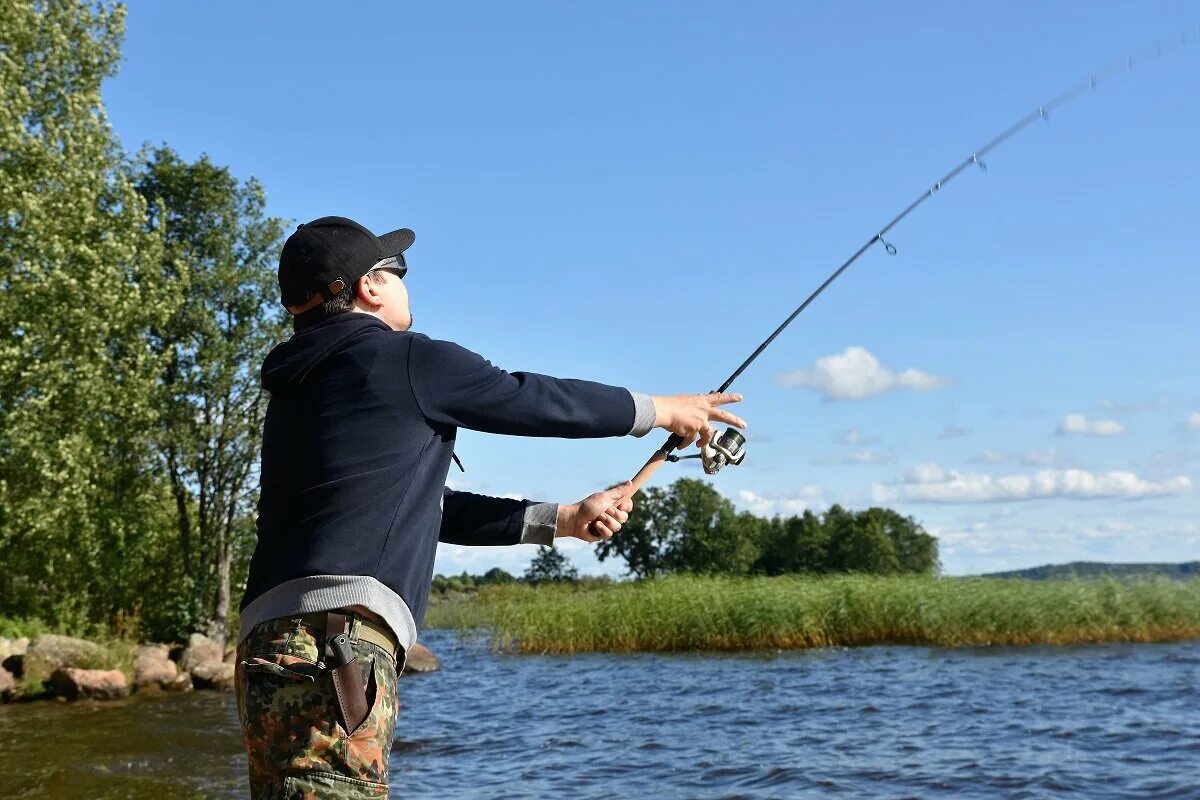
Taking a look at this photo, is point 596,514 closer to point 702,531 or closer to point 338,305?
point 338,305

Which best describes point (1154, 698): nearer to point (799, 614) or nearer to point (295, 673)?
point (799, 614)

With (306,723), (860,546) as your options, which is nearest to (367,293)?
(306,723)

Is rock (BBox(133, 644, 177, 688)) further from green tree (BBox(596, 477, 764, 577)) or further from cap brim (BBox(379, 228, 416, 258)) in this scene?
green tree (BBox(596, 477, 764, 577))

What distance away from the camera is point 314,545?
2932 millimetres

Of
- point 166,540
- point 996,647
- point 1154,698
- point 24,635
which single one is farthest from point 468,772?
point 166,540

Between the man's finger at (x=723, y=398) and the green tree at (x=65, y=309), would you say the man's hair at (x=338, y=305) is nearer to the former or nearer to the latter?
the man's finger at (x=723, y=398)

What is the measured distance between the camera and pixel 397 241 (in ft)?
11.0

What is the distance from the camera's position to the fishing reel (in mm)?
3875

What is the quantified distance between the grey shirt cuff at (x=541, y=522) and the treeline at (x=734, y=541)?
69003 mm

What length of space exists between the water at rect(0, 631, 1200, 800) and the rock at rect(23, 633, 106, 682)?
136cm

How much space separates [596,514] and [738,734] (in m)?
12.2

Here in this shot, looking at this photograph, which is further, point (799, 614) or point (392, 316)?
point (799, 614)

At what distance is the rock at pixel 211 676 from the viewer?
23.0m

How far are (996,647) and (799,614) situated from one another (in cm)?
423
